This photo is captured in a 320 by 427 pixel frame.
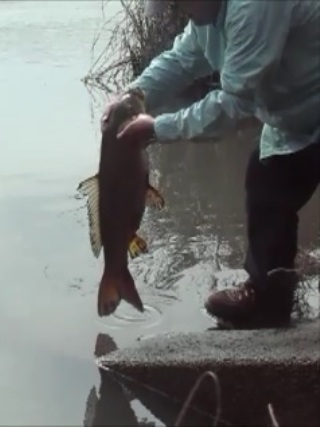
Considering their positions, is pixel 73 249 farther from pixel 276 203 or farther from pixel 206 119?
pixel 206 119

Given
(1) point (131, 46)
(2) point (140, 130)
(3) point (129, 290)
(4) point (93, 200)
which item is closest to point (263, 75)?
(2) point (140, 130)

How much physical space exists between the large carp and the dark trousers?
0.46m

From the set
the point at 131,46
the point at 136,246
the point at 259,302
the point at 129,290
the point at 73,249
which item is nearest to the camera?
the point at 129,290

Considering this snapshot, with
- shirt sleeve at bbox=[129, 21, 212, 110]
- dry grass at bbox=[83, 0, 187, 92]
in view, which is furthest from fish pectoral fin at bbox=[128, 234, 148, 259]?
dry grass at bbox=[83, 0, 187, 92]

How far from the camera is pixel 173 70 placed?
4512 millimetres

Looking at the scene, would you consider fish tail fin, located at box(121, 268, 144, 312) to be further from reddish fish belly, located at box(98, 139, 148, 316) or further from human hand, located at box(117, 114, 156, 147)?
human hand, located at box(117, 114, 156, 147)

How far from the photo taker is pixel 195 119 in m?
4.01

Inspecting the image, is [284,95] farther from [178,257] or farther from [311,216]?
[311,216]

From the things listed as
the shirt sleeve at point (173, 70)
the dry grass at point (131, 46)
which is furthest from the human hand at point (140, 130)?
the dry grass at point (131, 46)

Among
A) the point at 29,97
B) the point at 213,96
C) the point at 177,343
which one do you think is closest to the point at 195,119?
the point at 213,96

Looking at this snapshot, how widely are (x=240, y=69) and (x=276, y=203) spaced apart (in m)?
0.78

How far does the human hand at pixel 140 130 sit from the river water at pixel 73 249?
0.91 meters

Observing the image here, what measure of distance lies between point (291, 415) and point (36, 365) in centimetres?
110

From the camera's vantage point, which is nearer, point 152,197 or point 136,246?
point 152,197
